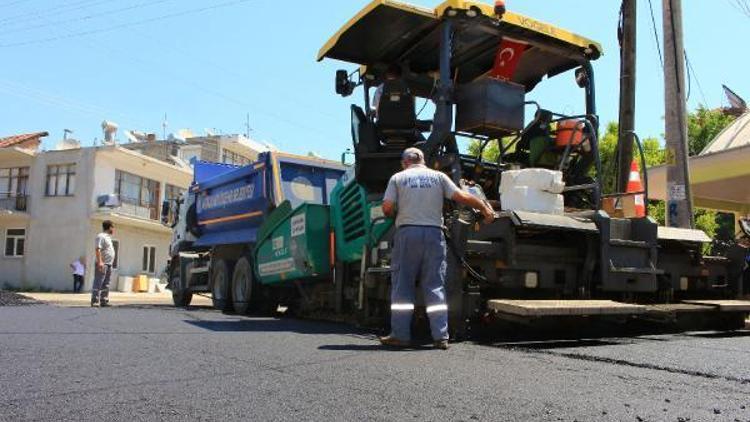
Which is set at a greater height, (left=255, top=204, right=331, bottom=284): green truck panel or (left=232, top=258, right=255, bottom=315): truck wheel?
(left=255, top=204, right=331, bottom=284): green truck panel

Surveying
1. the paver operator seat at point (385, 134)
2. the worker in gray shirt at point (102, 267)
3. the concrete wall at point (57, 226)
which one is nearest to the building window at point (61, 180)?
the concrete wall at point (57, 226)

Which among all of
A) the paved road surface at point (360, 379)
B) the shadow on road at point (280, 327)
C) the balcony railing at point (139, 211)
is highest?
the balcony railing at point (139, 211)

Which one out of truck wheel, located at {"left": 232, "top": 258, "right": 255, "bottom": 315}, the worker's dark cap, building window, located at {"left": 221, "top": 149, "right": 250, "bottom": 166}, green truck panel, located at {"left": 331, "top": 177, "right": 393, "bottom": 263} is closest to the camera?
the worker's dark cap

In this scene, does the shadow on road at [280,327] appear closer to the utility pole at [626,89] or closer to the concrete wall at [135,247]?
the utility pole at [626,89]

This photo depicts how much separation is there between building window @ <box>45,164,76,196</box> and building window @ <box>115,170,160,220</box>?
188 cm

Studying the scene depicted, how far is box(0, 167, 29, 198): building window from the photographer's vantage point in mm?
32344

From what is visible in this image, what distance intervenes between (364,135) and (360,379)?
11.3 feet

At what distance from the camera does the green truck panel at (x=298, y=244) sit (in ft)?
26.7

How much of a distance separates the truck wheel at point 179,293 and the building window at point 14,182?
71.7 ft

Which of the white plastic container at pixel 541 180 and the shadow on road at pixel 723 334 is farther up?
the white plastic container at pixel 541 180

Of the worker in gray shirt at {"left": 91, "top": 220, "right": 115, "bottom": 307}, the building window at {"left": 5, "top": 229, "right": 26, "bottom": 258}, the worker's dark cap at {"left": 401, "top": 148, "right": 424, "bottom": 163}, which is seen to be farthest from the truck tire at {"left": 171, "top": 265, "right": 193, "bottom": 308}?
the building window at {"left": 5, "top": 229, "right": 26, "bottom": 258}

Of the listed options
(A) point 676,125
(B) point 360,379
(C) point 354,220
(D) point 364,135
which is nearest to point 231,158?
(A) point 676,125

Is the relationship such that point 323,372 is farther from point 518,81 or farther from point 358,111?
point 518,81

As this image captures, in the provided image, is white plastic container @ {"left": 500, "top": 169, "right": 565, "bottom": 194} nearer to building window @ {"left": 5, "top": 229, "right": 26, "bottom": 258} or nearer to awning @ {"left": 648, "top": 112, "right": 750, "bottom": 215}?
awning @ {"left": 648, "top": 112, "right": 750, "bottom": 215}
